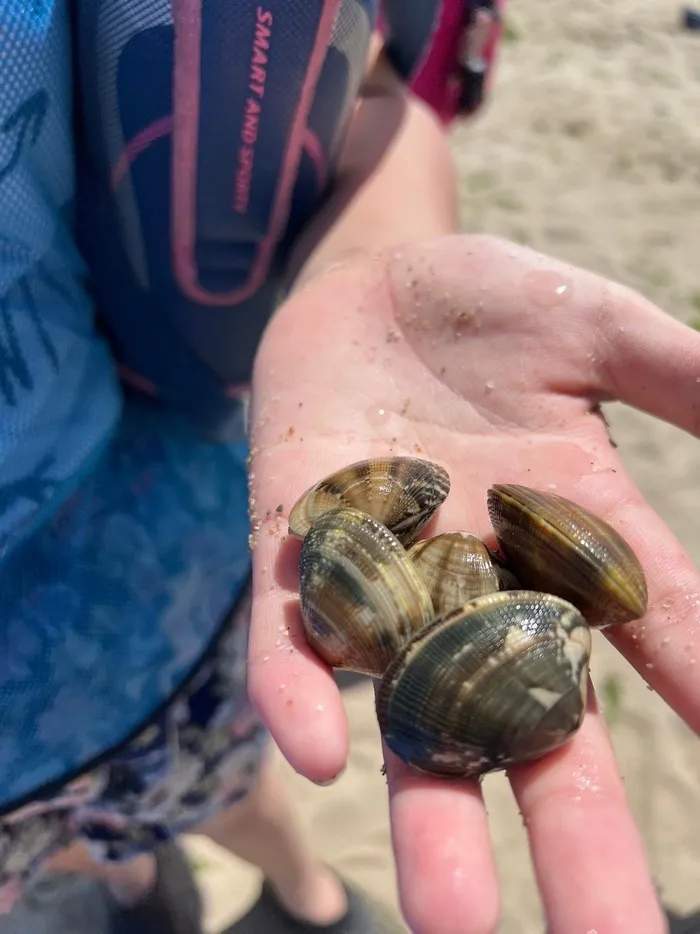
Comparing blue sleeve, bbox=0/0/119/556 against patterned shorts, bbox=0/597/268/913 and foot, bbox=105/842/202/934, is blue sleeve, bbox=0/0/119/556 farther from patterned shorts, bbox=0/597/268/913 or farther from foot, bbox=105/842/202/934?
foot, bbox=105/842/202/934

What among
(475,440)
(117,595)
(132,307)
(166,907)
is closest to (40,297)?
(132,307)

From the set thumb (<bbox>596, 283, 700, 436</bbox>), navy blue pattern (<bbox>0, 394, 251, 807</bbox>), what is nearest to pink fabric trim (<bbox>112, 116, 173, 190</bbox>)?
navy blue pattern (<bbox>0, 394, 251, 807</bbox>)

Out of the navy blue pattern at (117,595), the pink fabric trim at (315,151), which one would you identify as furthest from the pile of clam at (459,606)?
the pink fabric trim at (315,151)

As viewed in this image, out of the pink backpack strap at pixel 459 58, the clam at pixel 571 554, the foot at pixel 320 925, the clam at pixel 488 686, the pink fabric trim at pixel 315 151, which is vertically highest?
the pink fabric trim at pixel 315 151

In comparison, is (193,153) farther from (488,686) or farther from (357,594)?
(488,686)

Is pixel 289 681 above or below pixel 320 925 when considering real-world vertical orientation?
above

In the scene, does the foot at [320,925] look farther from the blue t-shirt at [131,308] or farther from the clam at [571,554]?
the clam at [571,554]

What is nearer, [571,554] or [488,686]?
[488,686]
